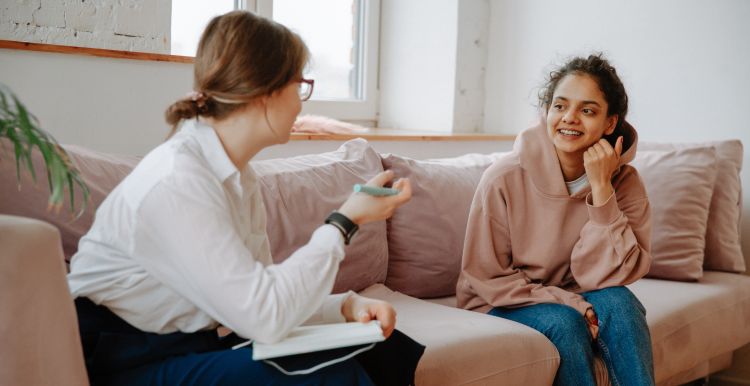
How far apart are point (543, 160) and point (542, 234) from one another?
0.21 m

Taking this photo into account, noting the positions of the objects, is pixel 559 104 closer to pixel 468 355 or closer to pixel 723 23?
pixel 468 355

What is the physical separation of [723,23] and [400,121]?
4.99ft

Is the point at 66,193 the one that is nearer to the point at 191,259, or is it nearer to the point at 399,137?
the point at 191,259

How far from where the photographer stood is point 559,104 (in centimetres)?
158

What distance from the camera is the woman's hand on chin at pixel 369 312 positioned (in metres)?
0.96

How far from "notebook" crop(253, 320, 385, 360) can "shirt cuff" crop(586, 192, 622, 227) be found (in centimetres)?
83

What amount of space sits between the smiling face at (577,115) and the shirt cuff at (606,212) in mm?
173

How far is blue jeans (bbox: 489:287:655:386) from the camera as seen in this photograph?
134 centimetres

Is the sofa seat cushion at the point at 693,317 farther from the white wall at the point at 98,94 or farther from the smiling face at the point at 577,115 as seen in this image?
the white wall at the point at 98,94

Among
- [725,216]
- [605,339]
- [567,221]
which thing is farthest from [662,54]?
[605,339]

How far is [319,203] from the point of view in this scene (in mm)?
1587

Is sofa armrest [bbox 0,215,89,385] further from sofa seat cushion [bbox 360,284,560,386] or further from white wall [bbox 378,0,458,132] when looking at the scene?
white wall [bbox 378,0,458,132]

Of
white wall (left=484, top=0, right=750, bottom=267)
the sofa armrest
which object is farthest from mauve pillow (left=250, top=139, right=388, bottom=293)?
white wall (left=484, top=0, right=750, bottom=267)

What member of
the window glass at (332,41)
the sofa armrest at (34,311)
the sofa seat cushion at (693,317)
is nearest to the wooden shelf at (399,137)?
the window glass at (332,41)
